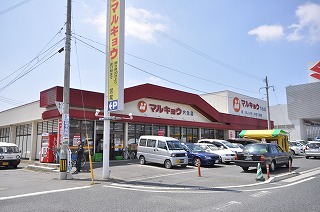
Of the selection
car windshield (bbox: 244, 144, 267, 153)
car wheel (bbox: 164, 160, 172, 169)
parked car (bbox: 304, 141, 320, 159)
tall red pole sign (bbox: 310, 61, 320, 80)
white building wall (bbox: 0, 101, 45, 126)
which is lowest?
car wheel (bbox: 164, 160, 172, 169)

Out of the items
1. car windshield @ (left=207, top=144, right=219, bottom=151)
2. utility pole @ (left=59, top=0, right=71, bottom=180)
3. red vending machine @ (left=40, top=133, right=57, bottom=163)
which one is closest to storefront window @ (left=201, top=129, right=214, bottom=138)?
car windshield @ (left=207, top=144, right=219, bottom=151)

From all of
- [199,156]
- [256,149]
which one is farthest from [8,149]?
[256,149]

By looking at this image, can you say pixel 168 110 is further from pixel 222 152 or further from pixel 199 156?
pixel 199 156

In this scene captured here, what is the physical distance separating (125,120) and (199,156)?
7125 mm

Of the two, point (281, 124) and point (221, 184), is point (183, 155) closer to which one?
point (221, 184)

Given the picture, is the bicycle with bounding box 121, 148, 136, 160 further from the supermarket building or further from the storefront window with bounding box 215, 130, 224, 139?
the storefront window with bounding box 215, 130, 224, 139

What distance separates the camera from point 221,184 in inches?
464

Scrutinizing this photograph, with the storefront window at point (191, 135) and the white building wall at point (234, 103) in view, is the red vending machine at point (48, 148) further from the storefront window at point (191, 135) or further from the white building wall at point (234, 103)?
the white building wall at point (234, 103)

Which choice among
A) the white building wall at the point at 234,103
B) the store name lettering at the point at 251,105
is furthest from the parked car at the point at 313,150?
the store name lettering at the point at 251,105

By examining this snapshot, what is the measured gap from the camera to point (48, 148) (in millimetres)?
19062

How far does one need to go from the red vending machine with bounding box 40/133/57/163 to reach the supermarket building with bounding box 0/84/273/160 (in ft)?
3.35

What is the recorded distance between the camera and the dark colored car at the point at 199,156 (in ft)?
62.1

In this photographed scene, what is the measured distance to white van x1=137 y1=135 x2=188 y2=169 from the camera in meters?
17.9

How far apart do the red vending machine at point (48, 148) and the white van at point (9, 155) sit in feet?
6.91
